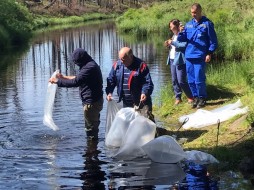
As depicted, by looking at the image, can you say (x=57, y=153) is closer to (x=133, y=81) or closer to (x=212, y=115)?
(x=133, y=81)

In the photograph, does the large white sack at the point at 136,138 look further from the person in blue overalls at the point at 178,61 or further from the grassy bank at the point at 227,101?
the person in blue overalls at the point at 178,61

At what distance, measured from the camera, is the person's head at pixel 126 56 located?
9.05 m

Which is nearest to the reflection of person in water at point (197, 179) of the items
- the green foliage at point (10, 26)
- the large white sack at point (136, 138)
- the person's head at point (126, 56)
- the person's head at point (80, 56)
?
the large white sack at point (136, 138)

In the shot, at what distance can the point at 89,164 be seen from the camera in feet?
28.4

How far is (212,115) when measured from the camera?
34.6ft

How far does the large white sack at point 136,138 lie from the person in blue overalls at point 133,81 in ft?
1.65

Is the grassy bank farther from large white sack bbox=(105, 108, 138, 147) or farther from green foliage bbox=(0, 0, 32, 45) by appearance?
green foliage bbox=(0, 0, 32, 45)

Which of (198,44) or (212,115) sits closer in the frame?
(212,115)

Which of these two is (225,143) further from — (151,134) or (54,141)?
(54,141)

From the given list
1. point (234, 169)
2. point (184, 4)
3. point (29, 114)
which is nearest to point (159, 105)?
point (29, 114)

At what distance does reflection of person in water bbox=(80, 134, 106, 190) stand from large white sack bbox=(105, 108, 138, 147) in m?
0.39

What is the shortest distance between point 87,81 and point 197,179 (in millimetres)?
2912

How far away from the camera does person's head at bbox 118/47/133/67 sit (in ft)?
29.7

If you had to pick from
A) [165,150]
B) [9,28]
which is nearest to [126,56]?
[165,150]
